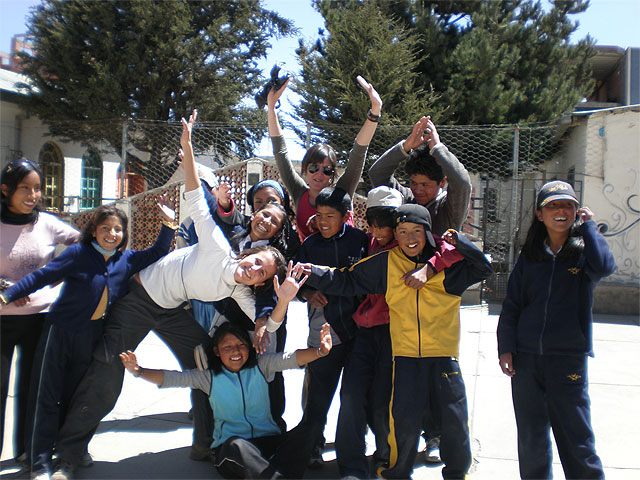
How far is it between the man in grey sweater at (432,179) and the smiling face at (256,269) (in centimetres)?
92

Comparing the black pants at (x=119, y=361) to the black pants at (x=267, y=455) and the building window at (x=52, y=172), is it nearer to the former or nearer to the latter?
the black pants at (x=267, y=455)

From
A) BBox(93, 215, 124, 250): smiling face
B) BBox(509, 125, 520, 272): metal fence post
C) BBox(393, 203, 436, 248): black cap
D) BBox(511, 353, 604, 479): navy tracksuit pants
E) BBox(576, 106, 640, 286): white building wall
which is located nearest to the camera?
BBox(511, 353, 604, 479): navy tracksuit pants

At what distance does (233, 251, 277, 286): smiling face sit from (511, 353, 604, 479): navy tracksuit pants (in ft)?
4.44

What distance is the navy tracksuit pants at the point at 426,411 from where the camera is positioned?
8.56 ft

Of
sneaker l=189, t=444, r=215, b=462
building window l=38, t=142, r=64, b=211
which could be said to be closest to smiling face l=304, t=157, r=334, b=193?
sneaker l=189, t=444, r=215, b=462

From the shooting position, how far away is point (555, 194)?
2.64m

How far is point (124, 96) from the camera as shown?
13328 millimetres

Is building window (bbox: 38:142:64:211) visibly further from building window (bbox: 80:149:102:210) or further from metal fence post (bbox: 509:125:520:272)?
metal fence post (bbox: 509:125:520:272)

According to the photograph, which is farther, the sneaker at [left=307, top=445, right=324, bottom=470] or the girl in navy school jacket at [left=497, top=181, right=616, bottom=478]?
the sneaker at [left=307, top=445, right=324, bottom=470]

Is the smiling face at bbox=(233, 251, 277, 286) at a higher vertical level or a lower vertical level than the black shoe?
lower

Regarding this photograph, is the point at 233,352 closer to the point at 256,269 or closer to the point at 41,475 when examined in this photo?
the point at 256,269

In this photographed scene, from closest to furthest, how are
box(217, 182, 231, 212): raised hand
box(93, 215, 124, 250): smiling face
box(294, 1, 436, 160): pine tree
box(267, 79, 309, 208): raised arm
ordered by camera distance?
1. box(93, 215, 124, 250): smiling face
2. box(217, 182, 231, 212): raised hand
3. box(267, 79, 309, 208): raised arm
4. box(294, 1, 436, 160): pine tree

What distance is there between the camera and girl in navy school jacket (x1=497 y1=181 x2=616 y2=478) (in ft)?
8.22

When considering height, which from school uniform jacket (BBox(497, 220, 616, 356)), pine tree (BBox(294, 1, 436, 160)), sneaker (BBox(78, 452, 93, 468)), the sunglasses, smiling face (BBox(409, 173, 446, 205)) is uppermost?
pine tree (BBox(294, 1, 436, 160))
